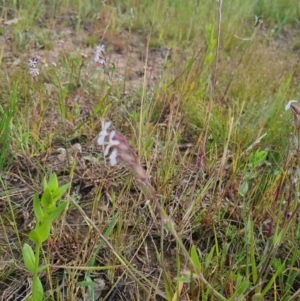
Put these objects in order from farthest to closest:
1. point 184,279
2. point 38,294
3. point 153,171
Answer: point 153,171 < point 38,294 < point 184,279

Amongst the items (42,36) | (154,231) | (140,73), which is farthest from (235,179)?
(42,36)

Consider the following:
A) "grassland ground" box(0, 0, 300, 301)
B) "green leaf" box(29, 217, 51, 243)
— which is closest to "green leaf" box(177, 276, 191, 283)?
"grassland ground" box(0, 0, 300, 301)

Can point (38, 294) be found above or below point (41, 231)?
below

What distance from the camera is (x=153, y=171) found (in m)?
1.69

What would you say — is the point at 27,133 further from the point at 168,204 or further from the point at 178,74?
the point at 178,74

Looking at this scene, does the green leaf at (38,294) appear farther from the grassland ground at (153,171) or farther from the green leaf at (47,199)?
the green leaf at (47,199)

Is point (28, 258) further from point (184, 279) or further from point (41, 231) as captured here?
point (184, 279)

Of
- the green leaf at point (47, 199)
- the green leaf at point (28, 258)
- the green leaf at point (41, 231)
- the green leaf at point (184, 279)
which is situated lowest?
the green leaf at point (28, 258)

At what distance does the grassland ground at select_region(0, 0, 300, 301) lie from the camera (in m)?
1.28

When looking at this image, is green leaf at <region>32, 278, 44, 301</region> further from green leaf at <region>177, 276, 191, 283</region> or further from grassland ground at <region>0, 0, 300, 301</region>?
green leaf at <region>177, 276, 191, 283</region>

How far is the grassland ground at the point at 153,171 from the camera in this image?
4.19 ft

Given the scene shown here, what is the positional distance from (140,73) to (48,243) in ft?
4.89

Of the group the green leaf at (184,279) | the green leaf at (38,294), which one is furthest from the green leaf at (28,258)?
the green leaf at (184,279)

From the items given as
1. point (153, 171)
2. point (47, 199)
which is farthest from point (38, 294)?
point (153, 171)
